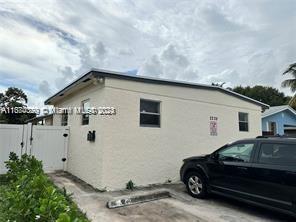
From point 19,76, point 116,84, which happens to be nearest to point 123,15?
point 116,84

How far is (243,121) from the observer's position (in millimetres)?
12117

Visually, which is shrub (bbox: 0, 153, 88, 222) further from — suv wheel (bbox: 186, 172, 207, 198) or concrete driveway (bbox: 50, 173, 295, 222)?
suv wheel (bbox: 186, 172, 207, 198)

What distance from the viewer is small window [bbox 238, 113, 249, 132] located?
1192 centimetres

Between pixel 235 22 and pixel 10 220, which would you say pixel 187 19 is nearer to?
pixel 235 22

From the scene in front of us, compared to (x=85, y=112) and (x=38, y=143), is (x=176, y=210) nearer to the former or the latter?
(x=85, y=112)

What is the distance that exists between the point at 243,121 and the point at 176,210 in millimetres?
7544

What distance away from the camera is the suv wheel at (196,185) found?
6.88 m

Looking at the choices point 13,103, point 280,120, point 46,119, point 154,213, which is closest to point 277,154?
point 154,213

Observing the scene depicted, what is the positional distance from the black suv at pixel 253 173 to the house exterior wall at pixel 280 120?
12456 mm

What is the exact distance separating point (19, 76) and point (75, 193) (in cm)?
1040

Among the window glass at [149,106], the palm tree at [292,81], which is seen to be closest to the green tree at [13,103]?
the window glass at [149,106]

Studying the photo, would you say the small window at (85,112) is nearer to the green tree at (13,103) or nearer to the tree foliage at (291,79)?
the green tree at (13,103)

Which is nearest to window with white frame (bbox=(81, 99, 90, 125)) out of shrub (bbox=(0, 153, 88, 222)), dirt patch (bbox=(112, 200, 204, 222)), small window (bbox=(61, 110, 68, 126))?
small window (bbox=(61, 110, 68, 126))

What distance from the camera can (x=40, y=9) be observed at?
868 cm
